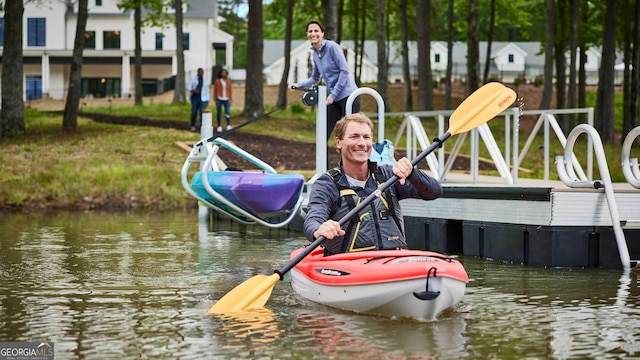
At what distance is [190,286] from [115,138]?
19909mm

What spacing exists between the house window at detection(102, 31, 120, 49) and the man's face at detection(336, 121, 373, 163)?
239 ft

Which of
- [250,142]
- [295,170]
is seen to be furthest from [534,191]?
[250,142]

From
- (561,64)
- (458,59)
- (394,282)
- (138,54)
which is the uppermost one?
(458,59)

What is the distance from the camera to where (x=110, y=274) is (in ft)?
41.4

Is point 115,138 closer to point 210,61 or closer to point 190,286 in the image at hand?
point 190,286

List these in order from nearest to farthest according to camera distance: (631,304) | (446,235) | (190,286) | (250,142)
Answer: (631,304)
(190,286)
(446,235)
(250,142)

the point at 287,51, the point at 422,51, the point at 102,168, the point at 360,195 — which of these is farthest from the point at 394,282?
the point at 287,51

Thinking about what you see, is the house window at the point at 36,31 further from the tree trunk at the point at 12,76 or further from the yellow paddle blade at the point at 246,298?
the yellow paddle blade at the point at 246,298

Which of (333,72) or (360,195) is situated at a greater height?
(333,72)

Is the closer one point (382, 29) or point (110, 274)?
point (110, 274)

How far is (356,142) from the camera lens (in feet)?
31.1

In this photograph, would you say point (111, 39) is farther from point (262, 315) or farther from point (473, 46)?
point (262, 315)

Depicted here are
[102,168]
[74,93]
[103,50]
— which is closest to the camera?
[102,168]

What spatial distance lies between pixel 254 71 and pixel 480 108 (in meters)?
26.0
